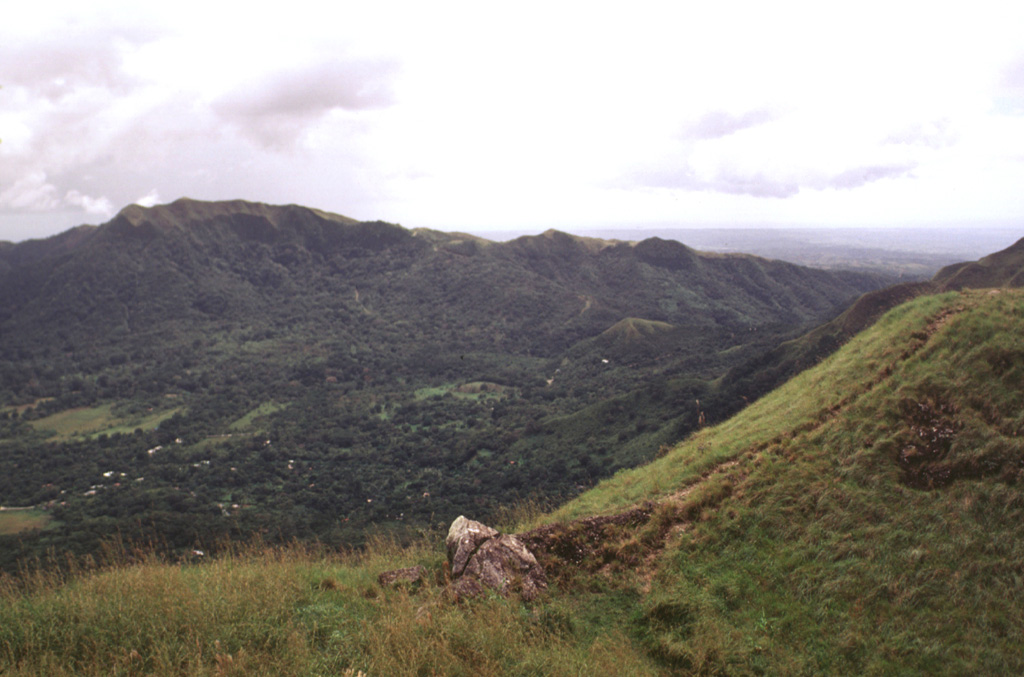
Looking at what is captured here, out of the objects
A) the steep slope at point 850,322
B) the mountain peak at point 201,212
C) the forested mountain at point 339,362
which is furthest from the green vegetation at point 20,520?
the mountain peak at point 201,212

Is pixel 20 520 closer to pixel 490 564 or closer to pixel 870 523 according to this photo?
pixel 490 564

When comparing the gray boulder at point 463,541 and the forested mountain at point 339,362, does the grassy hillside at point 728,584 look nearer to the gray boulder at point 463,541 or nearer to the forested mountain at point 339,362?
the gray boulder at point 463,541

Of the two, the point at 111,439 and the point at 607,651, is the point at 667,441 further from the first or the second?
the point at 111,439

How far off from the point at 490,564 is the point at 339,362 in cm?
8206

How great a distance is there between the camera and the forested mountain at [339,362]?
38.7 m

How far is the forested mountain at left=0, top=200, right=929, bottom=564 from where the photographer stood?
38.7 metres

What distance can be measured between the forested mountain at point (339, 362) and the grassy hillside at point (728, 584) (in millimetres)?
22264

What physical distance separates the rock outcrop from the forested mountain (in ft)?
74.3

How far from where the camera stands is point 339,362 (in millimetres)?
84125

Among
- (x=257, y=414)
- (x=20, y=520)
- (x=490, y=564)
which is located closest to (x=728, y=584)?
(x=490, y=564)

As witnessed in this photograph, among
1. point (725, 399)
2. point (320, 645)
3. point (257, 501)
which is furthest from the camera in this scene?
point (257, 501)

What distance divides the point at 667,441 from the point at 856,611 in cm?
2582

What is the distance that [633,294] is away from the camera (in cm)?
10506

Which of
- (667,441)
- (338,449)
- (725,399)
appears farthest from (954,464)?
(338,449)
